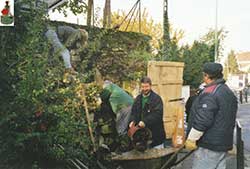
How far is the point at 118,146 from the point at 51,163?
986 mm

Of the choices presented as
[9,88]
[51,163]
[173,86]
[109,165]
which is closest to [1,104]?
[9,88]

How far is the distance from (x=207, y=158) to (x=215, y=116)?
53 centimetres

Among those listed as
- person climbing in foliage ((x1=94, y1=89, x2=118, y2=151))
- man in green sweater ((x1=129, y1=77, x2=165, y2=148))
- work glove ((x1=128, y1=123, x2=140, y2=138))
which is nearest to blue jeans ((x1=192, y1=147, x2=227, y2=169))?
work glove ((x1=128, y1=123, x2=140, y2=138))

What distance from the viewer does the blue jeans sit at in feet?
17.1

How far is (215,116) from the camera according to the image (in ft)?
16.6

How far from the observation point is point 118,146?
6477 mm

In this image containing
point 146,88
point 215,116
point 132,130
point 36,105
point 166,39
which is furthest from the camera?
point 166,39

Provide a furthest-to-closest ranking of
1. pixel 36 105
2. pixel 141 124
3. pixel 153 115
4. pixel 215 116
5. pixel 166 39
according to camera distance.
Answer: pixel 166 39
pixel 153 115
pixel 141 124
pixel 36 105
pixel 215 116

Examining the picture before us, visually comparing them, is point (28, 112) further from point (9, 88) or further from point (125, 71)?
point (125, 71)

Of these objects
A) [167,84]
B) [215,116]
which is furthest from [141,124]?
[167,84]

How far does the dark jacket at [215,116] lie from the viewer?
5008 mm

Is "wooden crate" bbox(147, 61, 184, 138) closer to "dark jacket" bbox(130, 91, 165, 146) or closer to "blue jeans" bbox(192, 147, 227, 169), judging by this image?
"dark jacket" bbox(130, 91, 165, 146)

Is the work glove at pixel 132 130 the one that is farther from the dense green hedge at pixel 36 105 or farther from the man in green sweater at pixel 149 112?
the dense green hedge at pixel 36 105

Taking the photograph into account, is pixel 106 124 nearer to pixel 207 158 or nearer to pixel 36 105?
pixel 36 105
